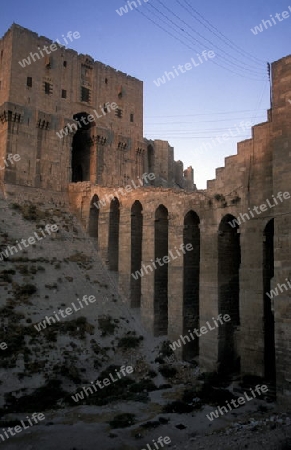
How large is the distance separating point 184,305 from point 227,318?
2.72 metres

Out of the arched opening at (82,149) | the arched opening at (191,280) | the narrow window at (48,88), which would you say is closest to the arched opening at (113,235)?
the arched opening at (191,280)

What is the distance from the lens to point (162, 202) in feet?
73.2

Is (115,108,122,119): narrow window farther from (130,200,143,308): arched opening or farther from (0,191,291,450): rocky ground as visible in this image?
(130,200,143,308): arched opening

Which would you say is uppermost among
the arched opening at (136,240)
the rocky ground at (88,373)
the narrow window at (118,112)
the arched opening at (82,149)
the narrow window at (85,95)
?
the narrow window at (85,95)

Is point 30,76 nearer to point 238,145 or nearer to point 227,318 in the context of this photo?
point 238,145

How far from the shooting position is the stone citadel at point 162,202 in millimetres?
15295

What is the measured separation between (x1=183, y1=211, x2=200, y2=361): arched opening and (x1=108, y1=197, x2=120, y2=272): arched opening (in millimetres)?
7066

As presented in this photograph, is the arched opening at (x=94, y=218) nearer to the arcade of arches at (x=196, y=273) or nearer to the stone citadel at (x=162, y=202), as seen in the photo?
the stone citadel at (x=162, y=202)

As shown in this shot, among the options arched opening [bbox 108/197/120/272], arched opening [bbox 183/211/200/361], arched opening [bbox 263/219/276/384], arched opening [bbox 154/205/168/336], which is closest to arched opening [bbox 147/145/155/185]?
arched opening [bbox 108/197/120/272]

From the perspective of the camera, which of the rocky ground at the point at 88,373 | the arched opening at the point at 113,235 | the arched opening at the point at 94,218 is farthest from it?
the arched opening at the point at 94,218

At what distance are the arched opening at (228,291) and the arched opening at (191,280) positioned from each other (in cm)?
238

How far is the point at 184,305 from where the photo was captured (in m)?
20.0

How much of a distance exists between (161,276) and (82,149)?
2069cm

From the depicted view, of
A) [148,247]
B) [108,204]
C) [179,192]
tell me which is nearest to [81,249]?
[108,204]
